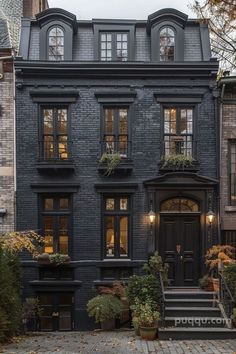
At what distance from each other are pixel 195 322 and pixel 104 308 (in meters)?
2.82

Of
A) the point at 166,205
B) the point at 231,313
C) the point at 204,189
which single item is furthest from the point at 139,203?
the point at 231,313

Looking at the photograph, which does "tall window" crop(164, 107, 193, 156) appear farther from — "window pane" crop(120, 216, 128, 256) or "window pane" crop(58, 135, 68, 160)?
"window pane" crop(58, 135, 68, 160)

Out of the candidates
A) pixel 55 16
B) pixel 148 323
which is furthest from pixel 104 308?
pixel 55 16

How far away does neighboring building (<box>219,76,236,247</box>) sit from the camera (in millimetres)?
17016

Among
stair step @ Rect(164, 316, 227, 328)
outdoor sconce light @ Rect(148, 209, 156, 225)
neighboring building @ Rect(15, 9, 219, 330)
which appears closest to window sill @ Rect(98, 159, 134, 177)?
neighboring building @ Rect(15, 9, 219, 330)

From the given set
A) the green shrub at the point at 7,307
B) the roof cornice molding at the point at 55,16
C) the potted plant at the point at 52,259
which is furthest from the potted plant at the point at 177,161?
the green shrub at the point at 7,307

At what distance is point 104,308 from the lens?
48.2ft

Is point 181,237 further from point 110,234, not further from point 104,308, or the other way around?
point 104,308

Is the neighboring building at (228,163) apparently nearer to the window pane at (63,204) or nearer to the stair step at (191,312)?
the stair step at (191,312)

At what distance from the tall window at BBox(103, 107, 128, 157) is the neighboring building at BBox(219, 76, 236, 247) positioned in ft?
11.6

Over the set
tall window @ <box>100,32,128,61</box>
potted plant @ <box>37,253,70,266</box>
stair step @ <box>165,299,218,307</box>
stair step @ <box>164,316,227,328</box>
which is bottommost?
stair step @ <box>164,316,227,328</box>

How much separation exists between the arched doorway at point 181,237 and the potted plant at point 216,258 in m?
0.60

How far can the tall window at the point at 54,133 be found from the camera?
55.8 feet

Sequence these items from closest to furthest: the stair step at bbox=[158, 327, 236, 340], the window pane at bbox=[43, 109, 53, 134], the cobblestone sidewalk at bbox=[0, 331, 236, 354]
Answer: the cobblestone sidewalk at bbox=[0, 331, 236, 354]
the stair step at bbox=[158, 327, 236, 340]
the window pane at bbox=[43, 109, 53, 134]
